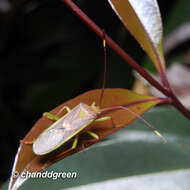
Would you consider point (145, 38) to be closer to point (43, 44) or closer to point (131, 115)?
point (131, 115)

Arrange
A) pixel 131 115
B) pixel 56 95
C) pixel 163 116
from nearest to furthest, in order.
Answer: pixel 131 115 < pixel 163 116 < pixel 56 95

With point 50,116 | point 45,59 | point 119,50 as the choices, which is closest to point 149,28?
point 119,50

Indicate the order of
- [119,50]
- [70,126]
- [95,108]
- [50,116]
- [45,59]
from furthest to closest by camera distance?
1. [45,59]
2. [70,126]
3. [95,108]
4. [50,116]
5. [119,50]

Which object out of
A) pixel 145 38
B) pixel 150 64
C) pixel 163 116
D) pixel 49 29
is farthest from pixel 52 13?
pixel 145 38

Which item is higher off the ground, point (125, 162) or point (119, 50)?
point (119, 50)

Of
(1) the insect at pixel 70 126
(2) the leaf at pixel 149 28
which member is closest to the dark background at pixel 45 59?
(1) the insect at pixel 70 126

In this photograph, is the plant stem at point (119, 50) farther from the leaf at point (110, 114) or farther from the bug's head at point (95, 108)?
the bug's head at point (95, 108)

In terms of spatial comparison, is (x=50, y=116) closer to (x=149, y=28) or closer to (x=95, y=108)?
(x=95, y=108)
